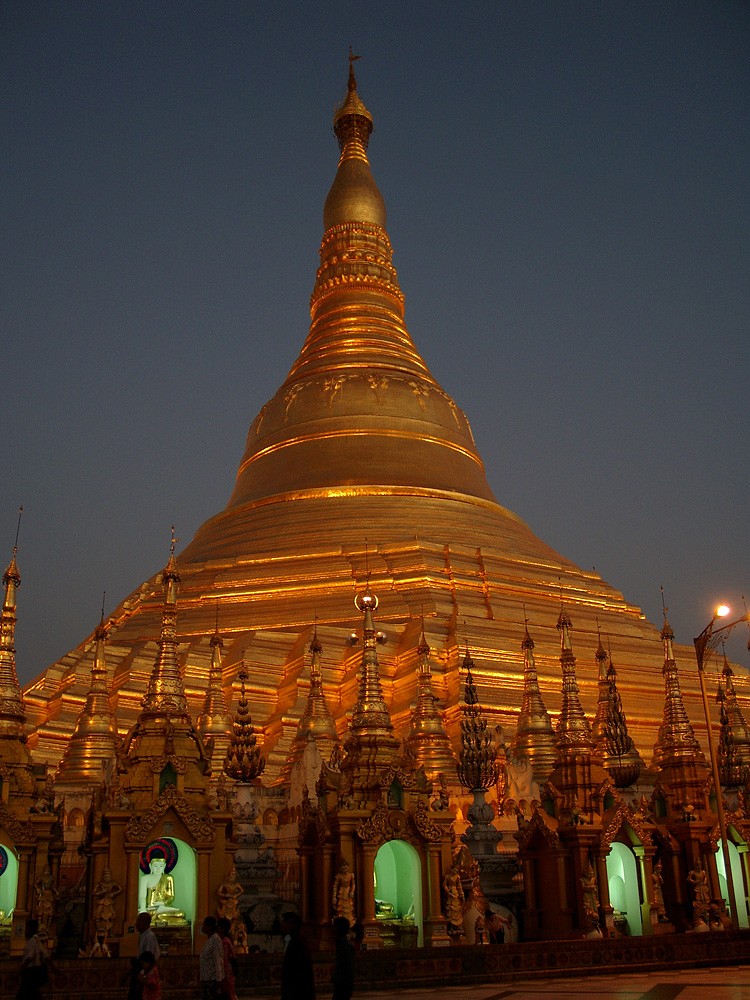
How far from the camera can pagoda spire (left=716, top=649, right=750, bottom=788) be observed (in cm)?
1869

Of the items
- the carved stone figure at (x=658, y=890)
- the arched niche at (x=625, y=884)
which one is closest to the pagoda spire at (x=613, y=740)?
the carved stone figure at (x=658, y=890)

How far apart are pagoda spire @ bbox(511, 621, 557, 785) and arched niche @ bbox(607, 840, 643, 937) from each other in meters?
3.81

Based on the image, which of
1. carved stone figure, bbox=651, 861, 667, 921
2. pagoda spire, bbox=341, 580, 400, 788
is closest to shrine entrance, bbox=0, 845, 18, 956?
pagoda spire, bbox=341, 580, 400, 788

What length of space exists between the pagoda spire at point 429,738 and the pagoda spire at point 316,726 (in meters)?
1.47

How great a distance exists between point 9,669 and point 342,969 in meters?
9.90

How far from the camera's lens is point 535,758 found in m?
20.1

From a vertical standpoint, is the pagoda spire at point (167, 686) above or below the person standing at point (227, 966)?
above

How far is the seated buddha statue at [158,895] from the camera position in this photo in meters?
12.3

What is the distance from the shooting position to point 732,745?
65.5 ft

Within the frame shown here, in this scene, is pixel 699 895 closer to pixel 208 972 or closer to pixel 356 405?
pixel 208 972

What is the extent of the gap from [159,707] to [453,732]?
29.9ft

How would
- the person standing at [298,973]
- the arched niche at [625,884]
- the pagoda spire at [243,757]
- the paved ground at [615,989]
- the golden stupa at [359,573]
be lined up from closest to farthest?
the person standing at [298,973], the paved ground at [615,989], the arched niche at [625,884], the pagoda spire at [243,757], the golden stupa at [359,573]

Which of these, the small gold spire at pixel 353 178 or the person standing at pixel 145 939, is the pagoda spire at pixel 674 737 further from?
the small gold spire at pixel 353 178

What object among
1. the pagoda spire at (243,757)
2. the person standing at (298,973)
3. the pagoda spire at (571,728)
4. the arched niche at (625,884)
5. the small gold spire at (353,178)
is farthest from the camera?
the small gold spire at (353,178)
